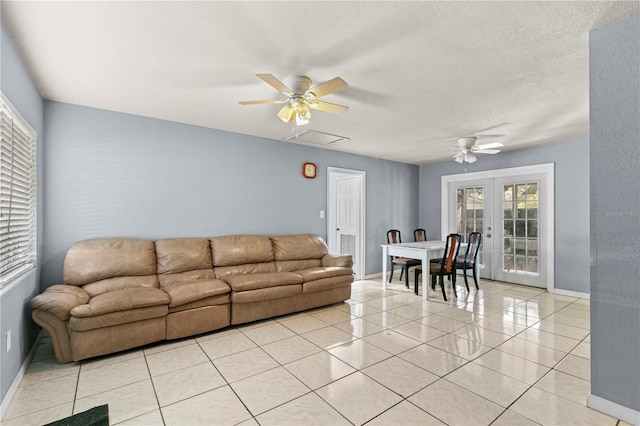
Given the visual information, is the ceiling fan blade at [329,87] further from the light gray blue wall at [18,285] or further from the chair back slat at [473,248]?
the chair back slat at [473,248]

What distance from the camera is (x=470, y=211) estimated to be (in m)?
6.09

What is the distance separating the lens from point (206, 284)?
3.23 m

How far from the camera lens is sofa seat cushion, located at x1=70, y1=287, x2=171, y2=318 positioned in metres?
2.50

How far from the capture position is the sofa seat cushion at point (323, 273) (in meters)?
3.89

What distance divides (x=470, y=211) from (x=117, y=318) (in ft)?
19.3

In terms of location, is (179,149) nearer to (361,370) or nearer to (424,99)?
(424,99)

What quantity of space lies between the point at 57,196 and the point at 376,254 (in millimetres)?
4912

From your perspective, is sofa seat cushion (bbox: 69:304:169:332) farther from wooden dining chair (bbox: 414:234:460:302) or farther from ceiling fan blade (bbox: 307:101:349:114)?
wooden dining chair (bbox: 414:234:460:302)

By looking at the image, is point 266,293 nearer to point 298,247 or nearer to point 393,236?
point 298,247

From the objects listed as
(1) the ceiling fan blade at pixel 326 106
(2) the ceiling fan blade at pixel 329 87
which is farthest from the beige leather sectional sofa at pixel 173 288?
(2) the ceiling fan blade at pixel 329 87

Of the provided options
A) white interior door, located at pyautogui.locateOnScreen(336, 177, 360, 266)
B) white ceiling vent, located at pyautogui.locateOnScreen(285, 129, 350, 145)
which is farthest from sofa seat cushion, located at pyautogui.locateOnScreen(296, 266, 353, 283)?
white ceiling vent, located at pyautogui.locateOnScreen(285, 129, 350, 145)

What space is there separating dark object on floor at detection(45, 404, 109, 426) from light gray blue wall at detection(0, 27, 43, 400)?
1.60 feet

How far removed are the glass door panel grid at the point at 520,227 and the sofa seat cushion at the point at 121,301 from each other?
5.48 meters

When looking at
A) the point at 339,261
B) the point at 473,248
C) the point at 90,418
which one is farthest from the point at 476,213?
the point at 90,418
